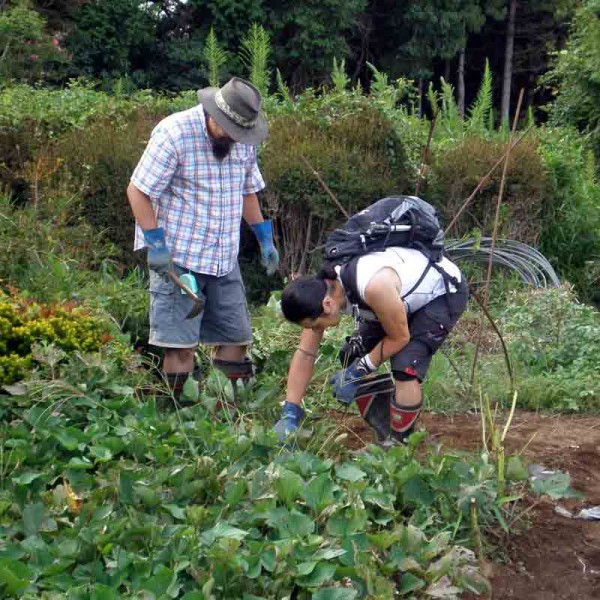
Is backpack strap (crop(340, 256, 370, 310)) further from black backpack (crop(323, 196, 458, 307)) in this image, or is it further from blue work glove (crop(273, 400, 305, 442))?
blue work glove (crop(273, 400, 305, 442))

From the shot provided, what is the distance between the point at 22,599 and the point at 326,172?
217 inches

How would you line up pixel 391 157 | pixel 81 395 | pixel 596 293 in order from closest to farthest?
pixel 81 395, pixel 391 157, pixel 596 293

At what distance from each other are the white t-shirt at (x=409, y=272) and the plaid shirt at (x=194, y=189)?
1.04 metres

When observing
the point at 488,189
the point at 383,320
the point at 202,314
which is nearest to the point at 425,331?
the point at 383,320

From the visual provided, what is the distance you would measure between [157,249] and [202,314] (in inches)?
20.5

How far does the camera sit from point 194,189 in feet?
17.0

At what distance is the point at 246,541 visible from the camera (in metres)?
3.48

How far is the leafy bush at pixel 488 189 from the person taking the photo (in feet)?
29.1

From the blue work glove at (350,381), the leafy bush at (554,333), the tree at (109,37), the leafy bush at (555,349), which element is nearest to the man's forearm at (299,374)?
the blue work glove at (350,381)

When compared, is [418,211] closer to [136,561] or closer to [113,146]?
[136,561]

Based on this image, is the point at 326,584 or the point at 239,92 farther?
the point at 239,92

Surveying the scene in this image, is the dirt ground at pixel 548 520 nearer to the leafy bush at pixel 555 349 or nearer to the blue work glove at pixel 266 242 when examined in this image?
the leafy bush at pixel 555 349

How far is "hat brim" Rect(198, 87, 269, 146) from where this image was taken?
16.4 feet

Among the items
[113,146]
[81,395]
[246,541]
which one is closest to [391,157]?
[113,146]
